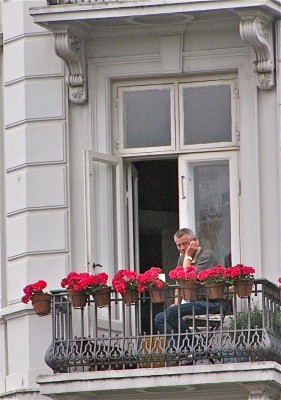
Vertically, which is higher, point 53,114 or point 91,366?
point 53,114

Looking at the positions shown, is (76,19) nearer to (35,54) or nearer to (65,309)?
(35,54)

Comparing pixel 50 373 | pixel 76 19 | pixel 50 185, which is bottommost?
pixel 50 373

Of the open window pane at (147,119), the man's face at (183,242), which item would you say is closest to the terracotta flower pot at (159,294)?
the man's face at (183,242)

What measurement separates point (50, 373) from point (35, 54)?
3571 mm

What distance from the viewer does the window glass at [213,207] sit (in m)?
27.0

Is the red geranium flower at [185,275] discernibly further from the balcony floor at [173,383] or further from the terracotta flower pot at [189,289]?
the balcony floor at [173,383]

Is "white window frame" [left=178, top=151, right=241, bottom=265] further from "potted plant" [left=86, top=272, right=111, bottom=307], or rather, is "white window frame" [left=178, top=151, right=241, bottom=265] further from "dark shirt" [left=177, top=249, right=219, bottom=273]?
"potted plant" [left=86, top=272, right=111, bottom=307]

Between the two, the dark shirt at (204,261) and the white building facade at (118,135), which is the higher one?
the white building facade at (118,135)

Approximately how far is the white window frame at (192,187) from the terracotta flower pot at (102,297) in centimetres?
154

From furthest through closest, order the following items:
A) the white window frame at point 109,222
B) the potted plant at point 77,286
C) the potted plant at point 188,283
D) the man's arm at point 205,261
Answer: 1. the white window frame at point 109,222
2. the man's arm at point 205,261
3. the potted plant at point 77,286
4. the potted plant at point 188,283

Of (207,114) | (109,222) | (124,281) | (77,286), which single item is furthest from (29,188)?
(207,114)

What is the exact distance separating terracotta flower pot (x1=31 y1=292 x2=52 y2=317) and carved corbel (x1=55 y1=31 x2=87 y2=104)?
2.32 meters

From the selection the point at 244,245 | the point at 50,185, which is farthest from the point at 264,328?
the point at 50,185

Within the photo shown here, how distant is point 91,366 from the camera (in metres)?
26.0
